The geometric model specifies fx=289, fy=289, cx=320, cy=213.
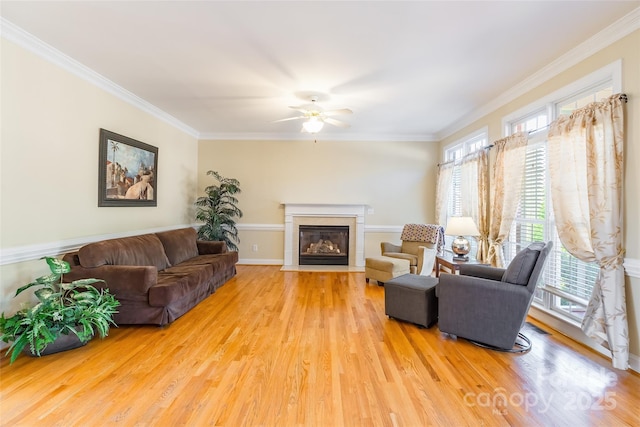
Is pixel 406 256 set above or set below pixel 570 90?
below

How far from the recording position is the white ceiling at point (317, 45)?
2.26 metres

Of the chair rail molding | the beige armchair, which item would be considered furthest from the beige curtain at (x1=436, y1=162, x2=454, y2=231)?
the chair rail molding

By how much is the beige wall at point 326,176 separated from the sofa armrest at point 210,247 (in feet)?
3.54

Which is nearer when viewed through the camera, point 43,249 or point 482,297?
point 482,297

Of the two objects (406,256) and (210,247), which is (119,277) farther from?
(406,256)

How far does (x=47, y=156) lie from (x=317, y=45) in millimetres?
2904

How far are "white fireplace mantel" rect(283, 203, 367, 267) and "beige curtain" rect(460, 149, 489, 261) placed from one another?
2.07m

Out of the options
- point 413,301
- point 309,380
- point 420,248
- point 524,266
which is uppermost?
point 524,266

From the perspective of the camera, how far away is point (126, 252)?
3.50 m

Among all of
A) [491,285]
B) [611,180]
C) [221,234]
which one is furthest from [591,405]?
[221,234]

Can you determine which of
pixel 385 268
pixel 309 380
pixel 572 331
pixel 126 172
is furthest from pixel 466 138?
pixel 126 172

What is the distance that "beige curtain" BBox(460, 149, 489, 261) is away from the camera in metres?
4.20

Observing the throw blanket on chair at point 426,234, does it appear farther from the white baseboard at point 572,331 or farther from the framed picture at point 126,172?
the framed picture at point 126,172

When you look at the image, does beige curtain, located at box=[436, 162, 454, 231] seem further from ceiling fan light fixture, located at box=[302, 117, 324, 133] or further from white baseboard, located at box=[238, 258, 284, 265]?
white baseboard, located at box=[238, 258, 284, 265]
